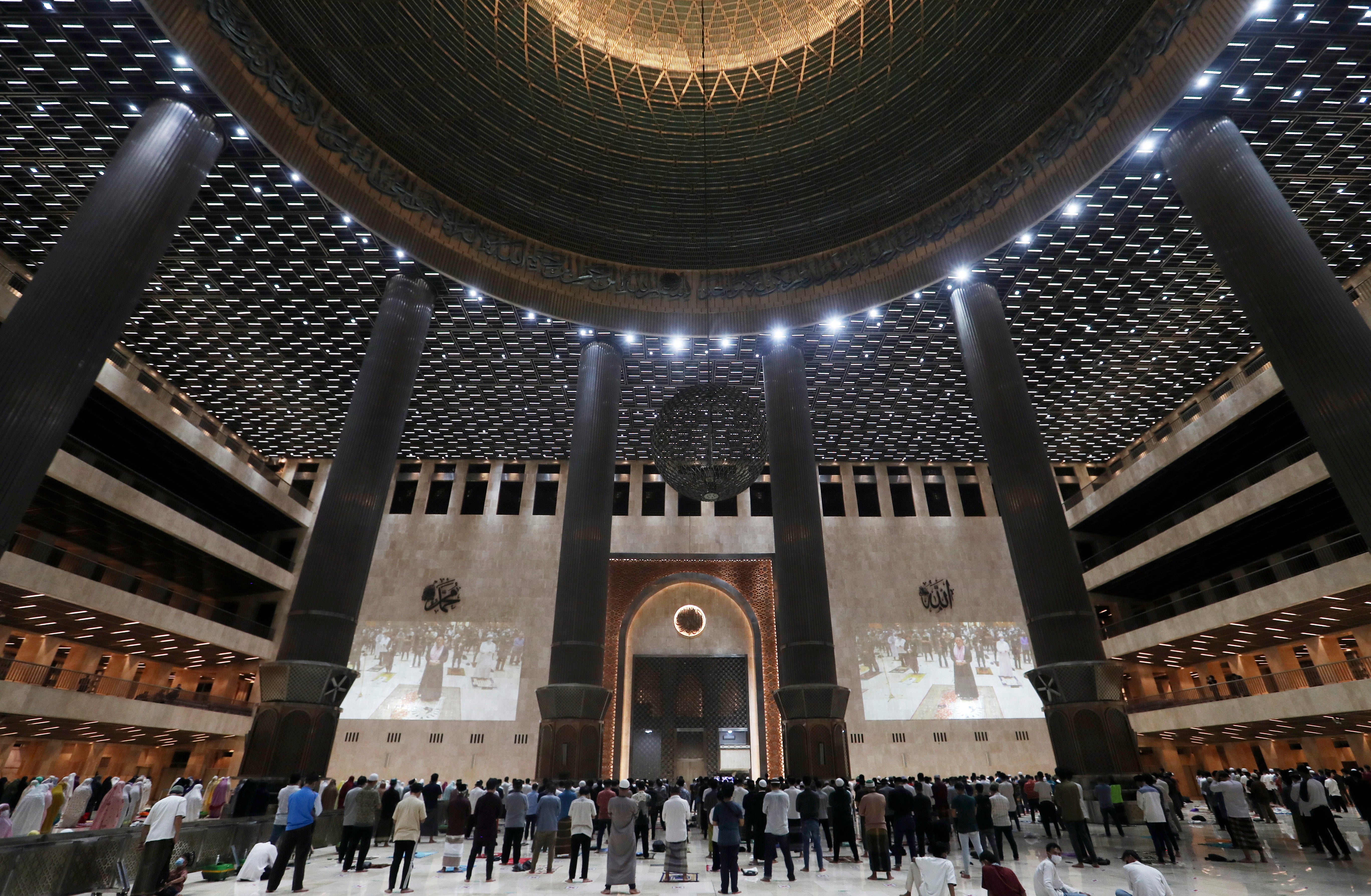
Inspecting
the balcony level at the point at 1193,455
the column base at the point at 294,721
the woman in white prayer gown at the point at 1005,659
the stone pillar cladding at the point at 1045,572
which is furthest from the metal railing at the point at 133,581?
the balcony level at the point at 1193,455

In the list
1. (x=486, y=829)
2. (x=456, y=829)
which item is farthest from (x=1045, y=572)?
(x=456, y=829)

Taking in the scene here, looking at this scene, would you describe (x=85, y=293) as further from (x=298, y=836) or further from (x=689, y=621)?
(x=689, y=621)

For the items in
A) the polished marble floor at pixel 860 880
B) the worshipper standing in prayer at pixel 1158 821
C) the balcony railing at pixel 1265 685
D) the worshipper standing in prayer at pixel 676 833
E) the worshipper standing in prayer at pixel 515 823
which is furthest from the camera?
the balcony railing at pixel 1265 685

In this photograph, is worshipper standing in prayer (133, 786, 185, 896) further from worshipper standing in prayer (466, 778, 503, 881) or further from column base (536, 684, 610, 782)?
column base (536, 684, 610, 782)

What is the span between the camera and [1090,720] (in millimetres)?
10234

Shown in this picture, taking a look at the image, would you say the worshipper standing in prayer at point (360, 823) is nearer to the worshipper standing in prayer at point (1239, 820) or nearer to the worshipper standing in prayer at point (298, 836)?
the worshipper standing in prayer at point (298, 836)

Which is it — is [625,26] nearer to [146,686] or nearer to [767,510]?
[767,510]

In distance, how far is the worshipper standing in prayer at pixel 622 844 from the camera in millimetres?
6656

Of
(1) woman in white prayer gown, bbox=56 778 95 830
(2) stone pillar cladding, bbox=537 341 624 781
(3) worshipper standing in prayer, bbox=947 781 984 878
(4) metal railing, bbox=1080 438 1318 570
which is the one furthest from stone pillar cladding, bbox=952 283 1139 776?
(1) woman in white prayer gown, bbox=56 778 95 830

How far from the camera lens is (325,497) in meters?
11.8

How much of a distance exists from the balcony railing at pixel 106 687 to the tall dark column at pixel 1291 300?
2172 cm

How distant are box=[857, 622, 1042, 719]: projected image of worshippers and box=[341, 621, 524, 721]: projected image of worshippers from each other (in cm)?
1100

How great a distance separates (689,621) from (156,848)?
17.7 metres

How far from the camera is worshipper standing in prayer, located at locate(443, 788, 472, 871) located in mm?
8133
